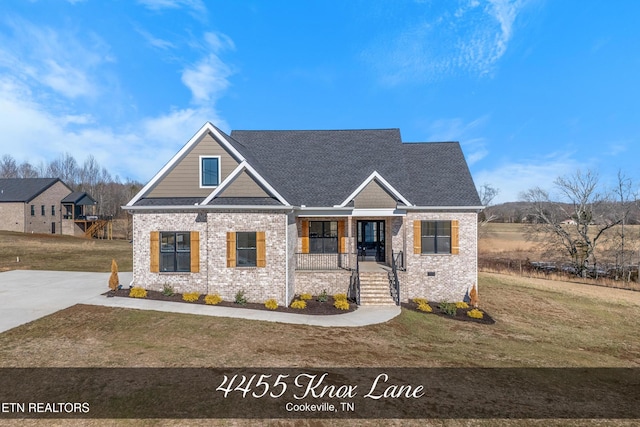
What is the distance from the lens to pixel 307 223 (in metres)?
17.3

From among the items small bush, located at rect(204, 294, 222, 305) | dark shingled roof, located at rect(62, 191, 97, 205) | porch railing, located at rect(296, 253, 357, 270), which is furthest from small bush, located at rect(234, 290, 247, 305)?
dark shingled roof, located at rect(62, 191, 97, 205)

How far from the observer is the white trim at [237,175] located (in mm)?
13953

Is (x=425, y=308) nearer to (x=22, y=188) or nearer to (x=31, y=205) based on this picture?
(x=31, y=205)

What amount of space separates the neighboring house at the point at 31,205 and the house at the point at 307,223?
44.0 meters

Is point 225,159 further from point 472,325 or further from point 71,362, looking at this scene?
point 472,325

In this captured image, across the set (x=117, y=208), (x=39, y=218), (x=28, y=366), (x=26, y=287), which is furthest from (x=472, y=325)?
(x=117, y=208)

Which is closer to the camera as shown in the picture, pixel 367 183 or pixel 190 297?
pixel 190 297

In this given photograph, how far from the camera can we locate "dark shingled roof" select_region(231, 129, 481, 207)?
664 inches

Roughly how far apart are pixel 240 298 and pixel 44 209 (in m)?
49.7

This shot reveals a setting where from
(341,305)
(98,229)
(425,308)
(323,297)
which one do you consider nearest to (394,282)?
(425,308)

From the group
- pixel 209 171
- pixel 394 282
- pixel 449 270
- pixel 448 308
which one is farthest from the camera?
pixel 449 270

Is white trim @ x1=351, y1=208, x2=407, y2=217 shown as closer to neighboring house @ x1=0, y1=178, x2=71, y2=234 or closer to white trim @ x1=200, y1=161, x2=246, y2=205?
white trim @ x1=200, y1=161, x2=246, y2=205

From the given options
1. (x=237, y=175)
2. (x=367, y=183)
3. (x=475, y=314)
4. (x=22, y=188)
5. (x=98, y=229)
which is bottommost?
(x=475, y=314)

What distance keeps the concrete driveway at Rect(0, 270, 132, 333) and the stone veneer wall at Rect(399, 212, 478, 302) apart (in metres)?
14.8
